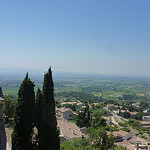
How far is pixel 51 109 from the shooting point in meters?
12.2

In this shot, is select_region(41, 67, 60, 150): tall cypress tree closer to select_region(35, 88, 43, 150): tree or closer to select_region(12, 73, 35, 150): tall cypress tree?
select_region(35, 88, 43, 150): tree

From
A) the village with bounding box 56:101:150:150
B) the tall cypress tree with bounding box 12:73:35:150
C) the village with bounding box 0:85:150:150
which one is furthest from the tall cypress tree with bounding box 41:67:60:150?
the village with bounding box 56:101:150:150

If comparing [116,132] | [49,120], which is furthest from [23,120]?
[116,132]

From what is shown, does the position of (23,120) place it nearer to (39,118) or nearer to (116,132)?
(39,118)

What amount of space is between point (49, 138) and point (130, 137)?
97.7ft

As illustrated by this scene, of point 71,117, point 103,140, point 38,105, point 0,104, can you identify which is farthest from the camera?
point 71,117

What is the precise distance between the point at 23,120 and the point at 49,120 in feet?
7.01

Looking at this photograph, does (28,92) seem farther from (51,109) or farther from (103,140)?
(103,140)

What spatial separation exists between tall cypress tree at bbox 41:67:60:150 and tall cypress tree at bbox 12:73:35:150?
4.28 ft

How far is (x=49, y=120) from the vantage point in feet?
39.6

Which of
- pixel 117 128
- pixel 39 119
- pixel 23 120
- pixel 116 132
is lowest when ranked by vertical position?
pixel 117 128

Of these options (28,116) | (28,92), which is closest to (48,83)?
(28,92)

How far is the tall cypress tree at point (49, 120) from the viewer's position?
1188 cm

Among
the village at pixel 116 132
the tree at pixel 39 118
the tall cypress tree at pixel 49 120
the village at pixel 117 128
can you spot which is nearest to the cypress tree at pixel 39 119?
the tree at pixel 39 118
